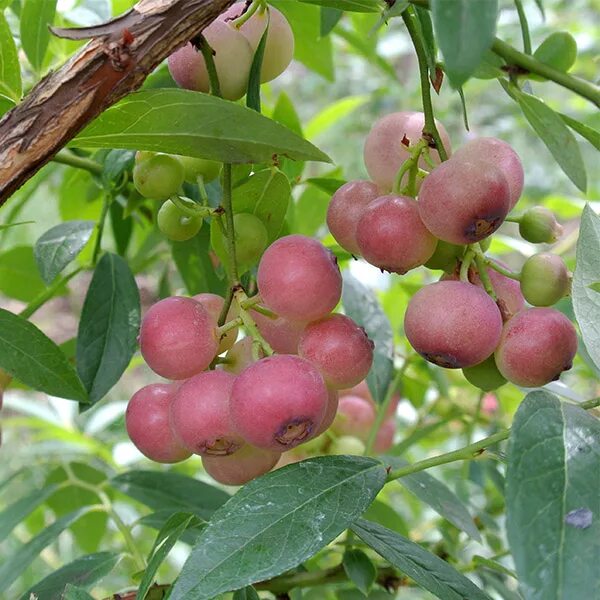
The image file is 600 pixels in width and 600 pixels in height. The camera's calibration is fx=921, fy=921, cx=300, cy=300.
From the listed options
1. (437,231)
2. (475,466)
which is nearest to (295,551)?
(437,231)

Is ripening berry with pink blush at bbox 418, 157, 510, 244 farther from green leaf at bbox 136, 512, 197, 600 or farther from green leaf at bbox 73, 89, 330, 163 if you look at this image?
green leaf at bbox 136, 512, 197, 600

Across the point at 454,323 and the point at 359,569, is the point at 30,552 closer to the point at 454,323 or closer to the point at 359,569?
the point at 359,569

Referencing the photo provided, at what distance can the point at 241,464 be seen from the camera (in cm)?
57

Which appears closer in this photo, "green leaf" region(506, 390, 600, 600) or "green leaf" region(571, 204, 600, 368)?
"green leaf" region(506, 390, 600, 600)

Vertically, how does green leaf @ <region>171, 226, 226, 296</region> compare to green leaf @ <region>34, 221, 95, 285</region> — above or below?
below

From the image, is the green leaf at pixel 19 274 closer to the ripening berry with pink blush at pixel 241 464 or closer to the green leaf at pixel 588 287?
the ripening berry with pink blush at pixel 241 464

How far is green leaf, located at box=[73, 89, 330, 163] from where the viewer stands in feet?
1.70

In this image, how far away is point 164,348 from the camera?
21.4 inches

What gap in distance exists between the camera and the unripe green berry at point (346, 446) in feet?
2.86

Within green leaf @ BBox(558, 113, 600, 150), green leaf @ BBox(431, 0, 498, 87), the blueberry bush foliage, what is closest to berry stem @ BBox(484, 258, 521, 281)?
the blueberry bush foliage

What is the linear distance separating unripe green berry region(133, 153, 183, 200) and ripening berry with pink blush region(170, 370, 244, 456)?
139mm

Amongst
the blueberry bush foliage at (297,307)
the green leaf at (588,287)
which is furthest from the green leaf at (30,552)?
the green leaf at (588,287)

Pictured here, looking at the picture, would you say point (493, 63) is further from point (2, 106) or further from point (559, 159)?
point (2, 106)

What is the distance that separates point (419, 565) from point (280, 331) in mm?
161
